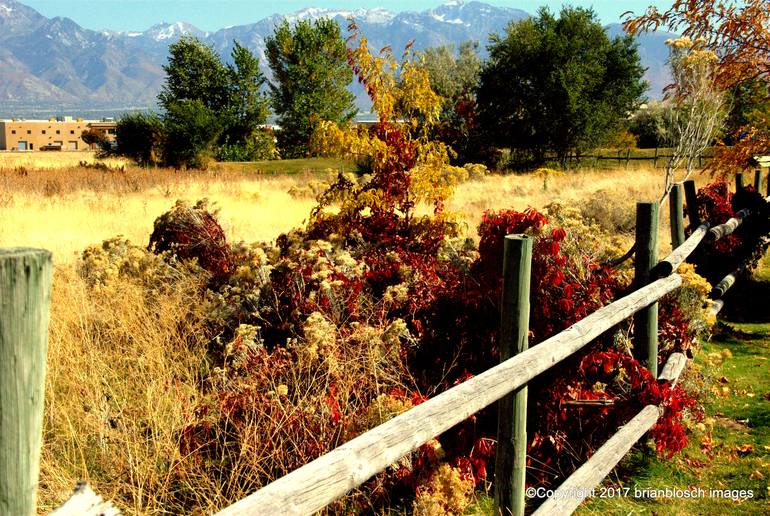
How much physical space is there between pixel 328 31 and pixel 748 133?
1801 inches

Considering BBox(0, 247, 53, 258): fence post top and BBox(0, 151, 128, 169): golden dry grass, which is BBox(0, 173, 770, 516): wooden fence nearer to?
BBox(0, 247, 53, 258): fence post top

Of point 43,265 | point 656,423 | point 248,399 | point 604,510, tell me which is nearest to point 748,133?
point 656,423

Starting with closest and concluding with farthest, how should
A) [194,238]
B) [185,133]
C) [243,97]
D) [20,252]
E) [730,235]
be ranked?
[20,252] → [194,238] → [730,235] → [185,133] → [243,97]

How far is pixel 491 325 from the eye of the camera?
490 cm

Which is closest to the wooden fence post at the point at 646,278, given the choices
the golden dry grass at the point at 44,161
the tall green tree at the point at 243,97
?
the golden dry grass at the point at 44,161

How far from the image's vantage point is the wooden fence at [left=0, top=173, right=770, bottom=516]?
1261 mm

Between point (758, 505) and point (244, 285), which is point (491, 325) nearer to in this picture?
point (758, 505)

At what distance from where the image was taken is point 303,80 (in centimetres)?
5172

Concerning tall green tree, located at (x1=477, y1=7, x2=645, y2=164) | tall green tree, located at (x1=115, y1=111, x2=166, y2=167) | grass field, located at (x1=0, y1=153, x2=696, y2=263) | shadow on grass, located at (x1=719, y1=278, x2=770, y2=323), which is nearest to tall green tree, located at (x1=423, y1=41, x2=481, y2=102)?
tall green tree, located at (x1=477, y1=7, x2=645, y2=164)

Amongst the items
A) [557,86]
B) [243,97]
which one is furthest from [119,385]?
[243,97]

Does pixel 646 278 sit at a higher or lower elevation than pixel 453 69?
lower

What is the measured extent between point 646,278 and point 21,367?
4338mm

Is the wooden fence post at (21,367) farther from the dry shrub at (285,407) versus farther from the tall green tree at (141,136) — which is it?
the tall green tree at (141,136)

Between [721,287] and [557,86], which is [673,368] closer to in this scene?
[721,287]
